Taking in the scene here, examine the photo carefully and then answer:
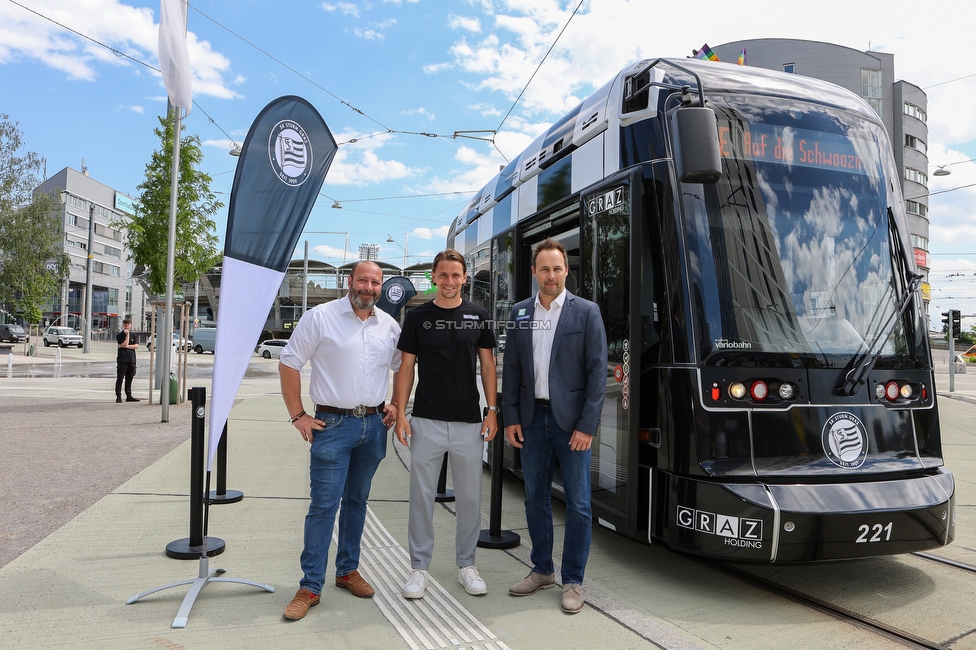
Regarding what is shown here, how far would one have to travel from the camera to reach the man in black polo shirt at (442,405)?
3893 millimetres

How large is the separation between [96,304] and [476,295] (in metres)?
92.0

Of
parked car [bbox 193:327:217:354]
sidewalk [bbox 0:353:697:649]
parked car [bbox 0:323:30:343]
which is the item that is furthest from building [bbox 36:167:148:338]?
sidewalk [bbox 0:353:697:649]

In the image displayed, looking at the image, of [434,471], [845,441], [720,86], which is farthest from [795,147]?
[434,471]

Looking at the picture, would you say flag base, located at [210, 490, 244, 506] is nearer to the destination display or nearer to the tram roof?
the tram roof

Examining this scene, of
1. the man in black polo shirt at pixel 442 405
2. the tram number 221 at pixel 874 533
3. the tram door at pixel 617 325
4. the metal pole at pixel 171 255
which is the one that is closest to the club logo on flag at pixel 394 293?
the metal pole at pixel 171 255

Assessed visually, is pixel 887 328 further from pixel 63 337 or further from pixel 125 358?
pixel 63 337

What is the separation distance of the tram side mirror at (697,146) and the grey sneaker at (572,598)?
230cm

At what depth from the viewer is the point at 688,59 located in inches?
179

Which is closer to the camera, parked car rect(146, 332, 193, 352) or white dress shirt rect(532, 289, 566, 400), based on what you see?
white dress shirt rect(532, 289, 566, 400)

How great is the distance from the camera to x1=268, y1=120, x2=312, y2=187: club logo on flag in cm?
411

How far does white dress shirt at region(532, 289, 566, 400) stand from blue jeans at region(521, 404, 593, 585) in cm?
12

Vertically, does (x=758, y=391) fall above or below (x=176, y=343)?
below

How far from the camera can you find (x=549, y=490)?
4.04 m

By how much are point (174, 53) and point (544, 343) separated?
6.76 m
